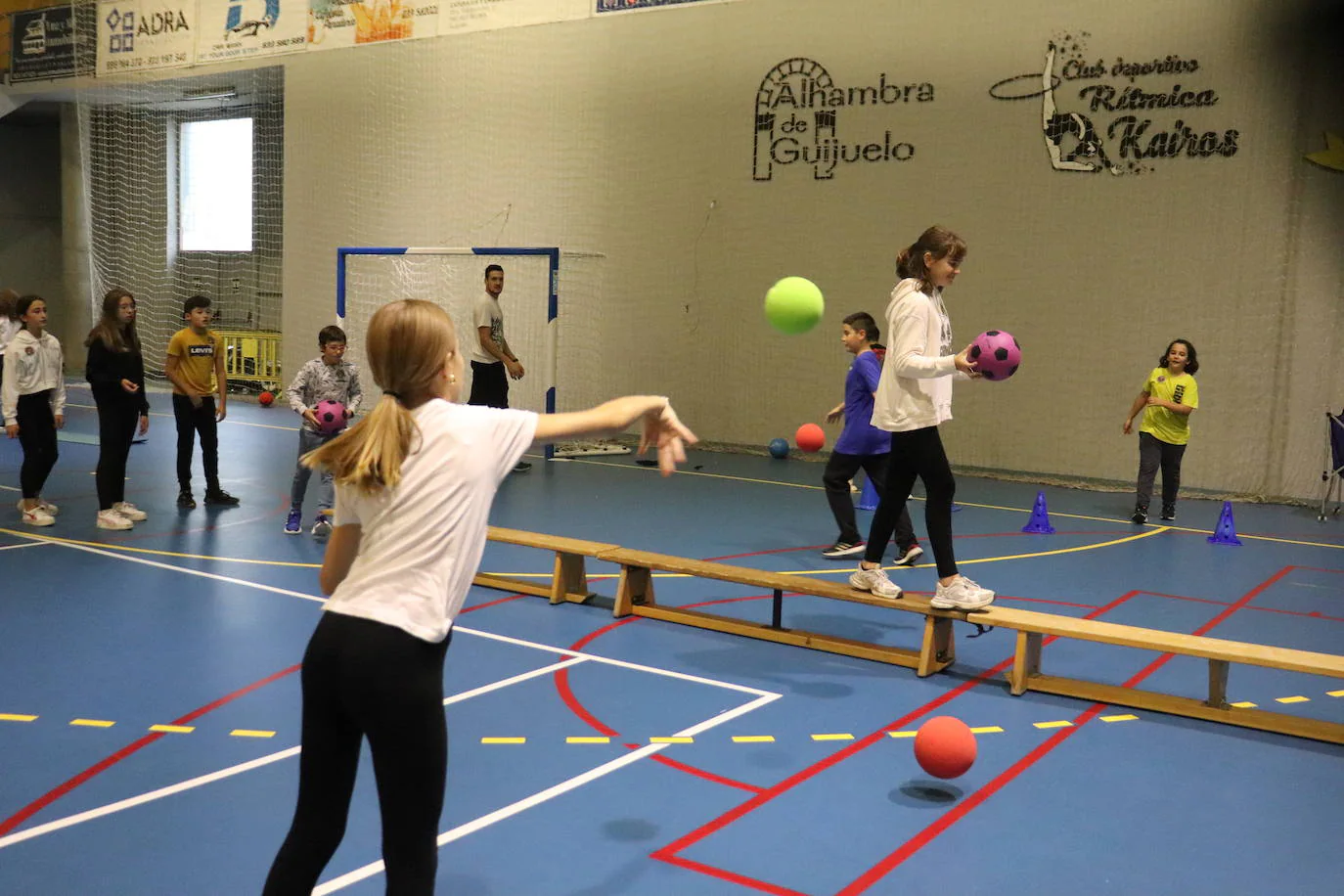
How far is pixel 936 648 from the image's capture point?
18.6 ft

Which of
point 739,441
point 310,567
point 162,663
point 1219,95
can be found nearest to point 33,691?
point 162,663

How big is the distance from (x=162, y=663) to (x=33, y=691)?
56cm

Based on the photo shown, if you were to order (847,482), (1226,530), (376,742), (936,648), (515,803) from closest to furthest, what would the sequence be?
(376,742) → (515,803) → (936,648) → (847,482) → (1226,530)

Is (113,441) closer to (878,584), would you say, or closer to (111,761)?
(111,761)

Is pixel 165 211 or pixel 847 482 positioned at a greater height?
pixel 165 211

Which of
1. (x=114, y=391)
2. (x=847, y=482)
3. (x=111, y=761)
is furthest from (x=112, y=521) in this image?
(x=847, y=482)

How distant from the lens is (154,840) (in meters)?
3.61

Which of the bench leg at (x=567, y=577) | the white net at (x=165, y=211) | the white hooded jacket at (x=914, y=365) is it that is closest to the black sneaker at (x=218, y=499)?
the bench leg at (x=567, y=577)

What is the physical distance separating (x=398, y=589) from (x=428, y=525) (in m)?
0.14

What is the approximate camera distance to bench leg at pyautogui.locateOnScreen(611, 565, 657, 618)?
6.54 meters

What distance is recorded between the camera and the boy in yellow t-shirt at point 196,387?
30.1 ft

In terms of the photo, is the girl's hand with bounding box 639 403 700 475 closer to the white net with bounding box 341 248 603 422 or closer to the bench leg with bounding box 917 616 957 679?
the bench leg with bounding box 917 616 957 679

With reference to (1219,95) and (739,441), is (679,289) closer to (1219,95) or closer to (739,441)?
(739,441)

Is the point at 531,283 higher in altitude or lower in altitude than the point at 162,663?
higher
